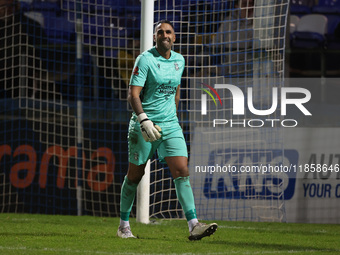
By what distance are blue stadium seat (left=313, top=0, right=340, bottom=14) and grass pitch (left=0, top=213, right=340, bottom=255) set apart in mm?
6809

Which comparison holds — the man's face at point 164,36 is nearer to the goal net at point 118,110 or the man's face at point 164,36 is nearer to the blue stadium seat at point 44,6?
the goal net at point 118,110

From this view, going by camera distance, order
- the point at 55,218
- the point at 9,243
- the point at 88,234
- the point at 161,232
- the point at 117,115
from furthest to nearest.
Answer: the point at 117,115, the point at 55,218, the point at 161,232, the point at 88,234, the point at 9,243

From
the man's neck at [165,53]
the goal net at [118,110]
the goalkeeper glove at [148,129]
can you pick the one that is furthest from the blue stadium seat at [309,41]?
the goalkeeper glove at [148,129]

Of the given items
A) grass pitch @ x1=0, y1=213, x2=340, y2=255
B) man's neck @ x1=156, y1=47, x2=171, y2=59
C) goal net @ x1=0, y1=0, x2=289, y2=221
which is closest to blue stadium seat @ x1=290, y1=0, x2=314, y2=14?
goal net @ x1=0, y1=0, x2=289, y2=221

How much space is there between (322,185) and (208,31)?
2342 mm

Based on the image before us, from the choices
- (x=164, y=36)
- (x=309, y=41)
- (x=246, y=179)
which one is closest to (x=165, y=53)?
(x=164, y=36)

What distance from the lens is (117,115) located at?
9.23 meters

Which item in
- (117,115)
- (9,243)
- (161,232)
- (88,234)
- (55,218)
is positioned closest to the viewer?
(9,243)

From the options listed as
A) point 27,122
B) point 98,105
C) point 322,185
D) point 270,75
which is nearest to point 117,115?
point 98,105

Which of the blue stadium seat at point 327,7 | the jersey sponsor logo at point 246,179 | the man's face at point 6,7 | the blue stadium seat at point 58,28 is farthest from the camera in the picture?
the blue stadium seat at point 327,7

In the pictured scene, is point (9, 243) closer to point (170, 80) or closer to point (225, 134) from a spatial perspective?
point (170, 80)

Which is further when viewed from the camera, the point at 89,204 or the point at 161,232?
the point at 89,204

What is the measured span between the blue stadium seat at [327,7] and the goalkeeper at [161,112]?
8.60 m

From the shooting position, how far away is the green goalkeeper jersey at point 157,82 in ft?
18.7
